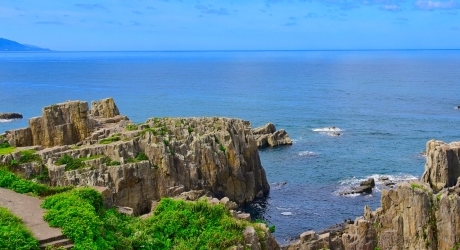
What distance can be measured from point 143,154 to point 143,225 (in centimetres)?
3688

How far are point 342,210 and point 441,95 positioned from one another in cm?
13490

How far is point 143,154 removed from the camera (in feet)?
210

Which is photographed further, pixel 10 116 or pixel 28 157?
pixel 10 116

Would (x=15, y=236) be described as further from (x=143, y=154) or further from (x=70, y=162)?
(x=143, y=154)

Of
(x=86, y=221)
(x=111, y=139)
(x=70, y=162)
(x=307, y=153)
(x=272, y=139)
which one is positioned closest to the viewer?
(x=86, y=221)

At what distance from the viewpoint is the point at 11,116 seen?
138 meters

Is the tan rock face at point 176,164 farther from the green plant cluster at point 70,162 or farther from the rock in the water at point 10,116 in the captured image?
the rock in the water at point 10,116

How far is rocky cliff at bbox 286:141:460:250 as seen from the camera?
46.7 meters

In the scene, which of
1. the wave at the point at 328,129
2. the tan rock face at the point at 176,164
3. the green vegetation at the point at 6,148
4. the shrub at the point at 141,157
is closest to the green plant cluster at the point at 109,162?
the tan rock face at the point at 176,164

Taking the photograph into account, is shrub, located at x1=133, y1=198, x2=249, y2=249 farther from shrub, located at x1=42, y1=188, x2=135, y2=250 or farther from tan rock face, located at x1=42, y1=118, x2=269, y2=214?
tan rock face, located at x1=42, y1=118, x2=269, y2=214

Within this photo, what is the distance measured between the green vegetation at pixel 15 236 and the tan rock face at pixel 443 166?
5783 centimetres

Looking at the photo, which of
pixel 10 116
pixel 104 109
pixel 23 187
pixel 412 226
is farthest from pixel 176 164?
pixel 10 116

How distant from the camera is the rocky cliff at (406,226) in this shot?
153 ft

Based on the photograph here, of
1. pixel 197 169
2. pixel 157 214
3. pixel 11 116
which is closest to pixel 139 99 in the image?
Answer: pixel 11 116
